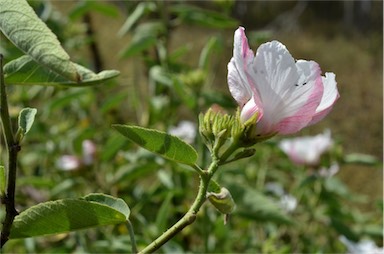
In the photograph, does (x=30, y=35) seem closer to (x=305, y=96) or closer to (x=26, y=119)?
(x=26, y=119)

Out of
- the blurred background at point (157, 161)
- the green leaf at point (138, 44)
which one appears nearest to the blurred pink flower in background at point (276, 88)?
the blurred background at point (157, 161)

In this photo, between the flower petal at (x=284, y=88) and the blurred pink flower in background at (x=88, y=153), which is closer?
the flower petal at (x=284, y=88)

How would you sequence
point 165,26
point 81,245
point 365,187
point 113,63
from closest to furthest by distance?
1. point 81,245
2. point 165,26
3. point 365,187
4. point 113,63

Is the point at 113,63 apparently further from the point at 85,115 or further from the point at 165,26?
the point at 165,26

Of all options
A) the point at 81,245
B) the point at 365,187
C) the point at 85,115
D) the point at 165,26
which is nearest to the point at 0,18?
the point at 81,245

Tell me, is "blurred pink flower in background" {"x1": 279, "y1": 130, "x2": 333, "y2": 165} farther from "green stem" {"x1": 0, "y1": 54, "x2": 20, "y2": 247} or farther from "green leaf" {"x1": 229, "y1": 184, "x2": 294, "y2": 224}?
"green stem" {"x1": 0, "y1": 54, "x2": 20, "y2": 247}

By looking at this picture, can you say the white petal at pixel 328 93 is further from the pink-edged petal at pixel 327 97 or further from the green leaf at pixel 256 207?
the green leaf at pixel 256 207
